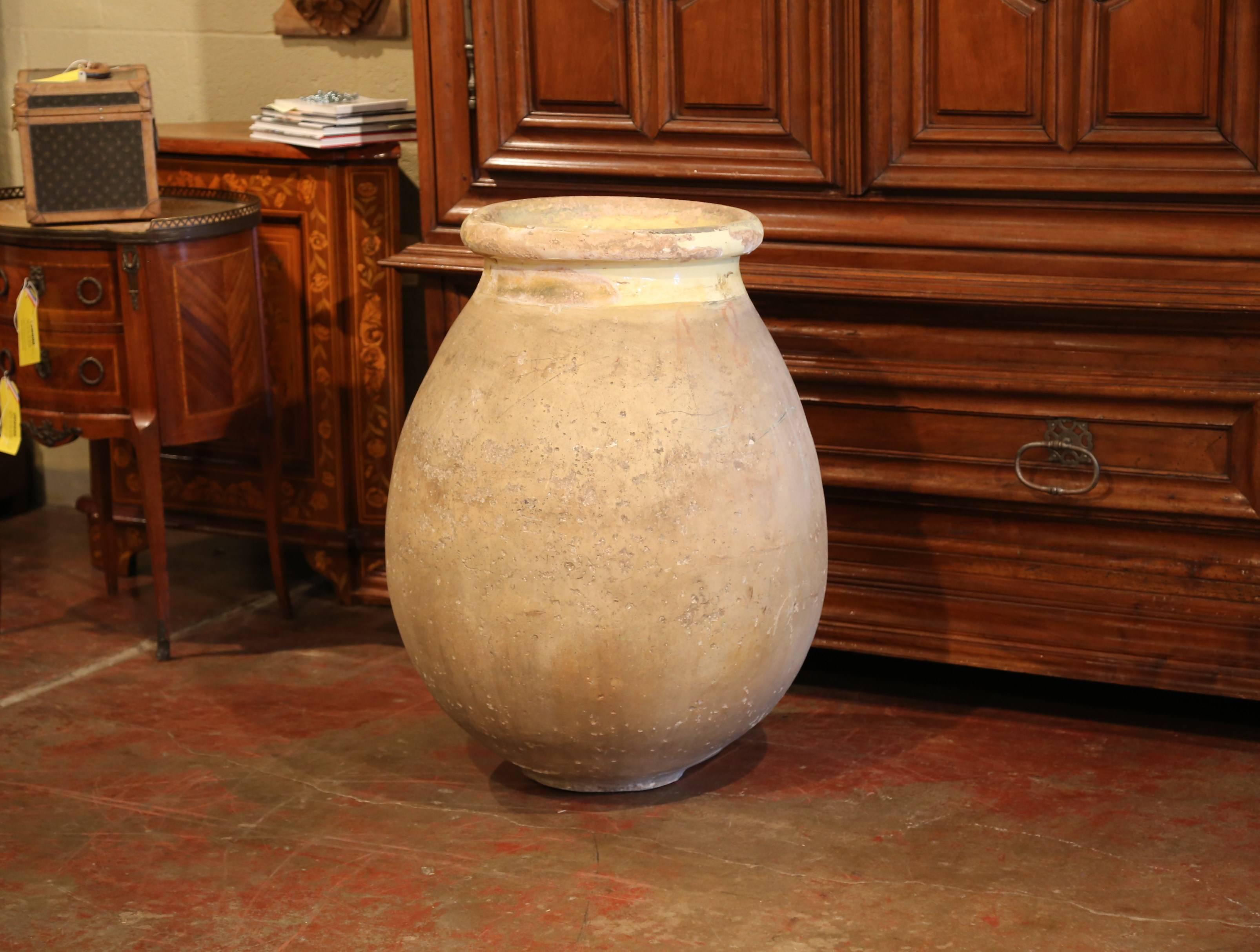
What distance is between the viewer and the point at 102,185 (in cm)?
318

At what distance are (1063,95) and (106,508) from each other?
250 cm

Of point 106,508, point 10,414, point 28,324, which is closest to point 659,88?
point 28,324

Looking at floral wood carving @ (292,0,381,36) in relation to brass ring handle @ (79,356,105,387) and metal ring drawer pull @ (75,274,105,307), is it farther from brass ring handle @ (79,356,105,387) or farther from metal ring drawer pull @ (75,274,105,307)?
brass ring handle @ (79,356,105,387)

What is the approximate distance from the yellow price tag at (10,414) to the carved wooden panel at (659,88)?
114 centimetres

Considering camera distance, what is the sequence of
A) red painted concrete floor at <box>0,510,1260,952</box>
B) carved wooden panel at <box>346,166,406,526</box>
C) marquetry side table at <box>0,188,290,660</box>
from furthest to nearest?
carved wooden panel at <box>346,166,406,526</box> → marquetry side table at <box>0,188,290,660</box> → red painted concrete floor at <box>0,510,1260,952</box>

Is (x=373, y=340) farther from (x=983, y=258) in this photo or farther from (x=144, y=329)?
(x=983, y=258)

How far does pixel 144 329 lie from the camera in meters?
3.14

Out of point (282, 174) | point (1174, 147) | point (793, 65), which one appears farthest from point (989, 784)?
point (282, 174)

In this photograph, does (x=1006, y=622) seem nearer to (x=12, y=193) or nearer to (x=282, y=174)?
(x=282, y=174)

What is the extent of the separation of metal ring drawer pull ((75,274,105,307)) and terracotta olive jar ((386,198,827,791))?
1.01 meters

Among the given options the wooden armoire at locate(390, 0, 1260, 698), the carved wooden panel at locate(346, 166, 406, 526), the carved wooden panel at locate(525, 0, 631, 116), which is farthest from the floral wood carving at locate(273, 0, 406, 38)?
the carved wooden panel at locate(525, 0, 631, 116)

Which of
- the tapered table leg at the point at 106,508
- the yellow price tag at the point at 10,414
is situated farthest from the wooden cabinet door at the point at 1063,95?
the tapered table leg at the point at 106,508

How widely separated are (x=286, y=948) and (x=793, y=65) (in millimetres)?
1747

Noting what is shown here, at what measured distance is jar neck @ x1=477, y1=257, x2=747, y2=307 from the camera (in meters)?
2.37
